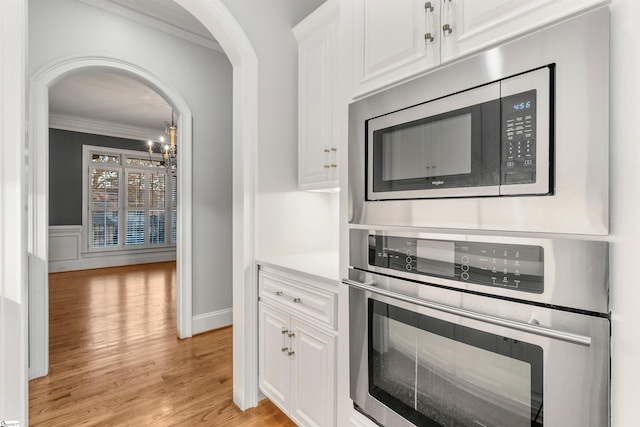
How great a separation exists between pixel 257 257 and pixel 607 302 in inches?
64.6

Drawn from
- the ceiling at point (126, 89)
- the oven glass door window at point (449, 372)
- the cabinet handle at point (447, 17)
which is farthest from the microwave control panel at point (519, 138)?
the ceiling at point (126, 89)

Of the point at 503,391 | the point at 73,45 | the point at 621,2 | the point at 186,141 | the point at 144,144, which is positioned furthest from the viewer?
the point at 144,144

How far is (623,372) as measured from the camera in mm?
688

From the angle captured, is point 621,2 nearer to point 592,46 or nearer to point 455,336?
point 592,46

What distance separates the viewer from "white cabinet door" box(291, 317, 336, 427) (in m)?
1.48

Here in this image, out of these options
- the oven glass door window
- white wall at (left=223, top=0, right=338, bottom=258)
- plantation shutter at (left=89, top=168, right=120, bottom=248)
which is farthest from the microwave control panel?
plantation shutter at (left=89, top=168, right=120, bottom=248)

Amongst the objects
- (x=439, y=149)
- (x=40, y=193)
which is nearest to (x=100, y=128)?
(x=40, y=193)

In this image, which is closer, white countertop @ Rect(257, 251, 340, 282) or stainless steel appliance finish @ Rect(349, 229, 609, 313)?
stainless steel appliance finish @ Rect(349, 229, 609, 313)

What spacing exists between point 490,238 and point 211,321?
9.76ft

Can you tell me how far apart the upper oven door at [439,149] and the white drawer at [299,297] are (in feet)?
1.94

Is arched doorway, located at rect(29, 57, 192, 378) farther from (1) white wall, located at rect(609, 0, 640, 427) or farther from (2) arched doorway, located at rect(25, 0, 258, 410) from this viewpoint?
(1) white wall, located at rect(609, 0, 640, 427)

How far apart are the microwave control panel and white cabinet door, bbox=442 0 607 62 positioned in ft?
0.56

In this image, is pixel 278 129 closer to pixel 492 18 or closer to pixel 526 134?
pixel 492 18

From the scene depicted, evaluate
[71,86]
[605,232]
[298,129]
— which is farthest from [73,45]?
[605,232]
